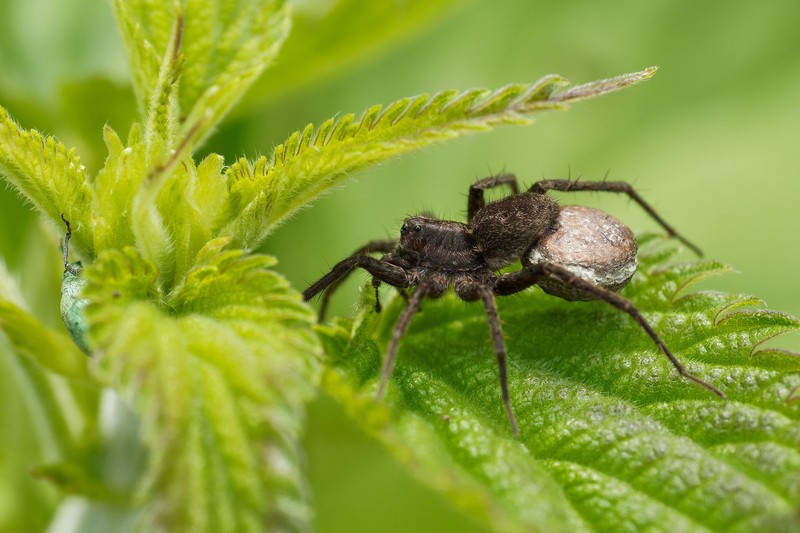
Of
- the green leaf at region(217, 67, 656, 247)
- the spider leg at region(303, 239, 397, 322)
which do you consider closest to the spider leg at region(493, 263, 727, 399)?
the spider leg at region(303, 239, 397, 322)

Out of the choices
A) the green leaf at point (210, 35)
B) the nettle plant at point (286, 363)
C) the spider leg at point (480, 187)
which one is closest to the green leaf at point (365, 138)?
the nettle plant at point (286, 363)

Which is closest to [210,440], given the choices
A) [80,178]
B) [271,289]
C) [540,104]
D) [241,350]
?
[241,350]

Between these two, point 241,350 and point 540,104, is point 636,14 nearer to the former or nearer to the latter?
point 540,104

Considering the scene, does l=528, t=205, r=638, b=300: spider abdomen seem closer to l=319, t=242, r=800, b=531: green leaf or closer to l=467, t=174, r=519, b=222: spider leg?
l=319, t=242, r=800, b=531: green leaf

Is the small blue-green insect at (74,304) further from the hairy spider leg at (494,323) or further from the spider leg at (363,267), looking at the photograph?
the hairy spider leg at (494,323)

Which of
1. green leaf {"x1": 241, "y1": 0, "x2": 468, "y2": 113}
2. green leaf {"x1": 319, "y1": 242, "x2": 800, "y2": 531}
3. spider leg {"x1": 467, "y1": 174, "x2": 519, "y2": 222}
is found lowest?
green leaf {"x1": 319, "y1": 242, "x2": 800, "y2": 531}

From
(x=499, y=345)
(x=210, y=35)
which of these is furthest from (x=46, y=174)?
(x=499, y=345)
